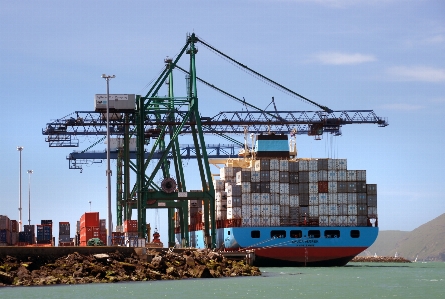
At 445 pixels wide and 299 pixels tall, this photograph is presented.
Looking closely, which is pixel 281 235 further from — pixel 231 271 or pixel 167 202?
pixel 231 271

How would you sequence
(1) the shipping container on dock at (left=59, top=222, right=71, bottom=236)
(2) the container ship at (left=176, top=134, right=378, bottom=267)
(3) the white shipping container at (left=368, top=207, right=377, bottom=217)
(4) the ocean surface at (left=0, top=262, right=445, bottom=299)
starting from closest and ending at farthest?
(4) the ocean surface at (left=0, top=262, right=445, bottom=299), (1) the shipping container on dock at (left=59, top=222, right=71, bottom=236), (2) the container ship at (left=176, top=134, right=378, bottom=267), (3) the white shipping container at (left=368, top=207, right=377, bottom=217)

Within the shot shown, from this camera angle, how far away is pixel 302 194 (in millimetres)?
87375

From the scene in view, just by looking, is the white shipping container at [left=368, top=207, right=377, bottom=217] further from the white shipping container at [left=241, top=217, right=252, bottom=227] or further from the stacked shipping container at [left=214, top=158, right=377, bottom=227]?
the white shipping container at [left=241, top=217, right=252, bottom=227]

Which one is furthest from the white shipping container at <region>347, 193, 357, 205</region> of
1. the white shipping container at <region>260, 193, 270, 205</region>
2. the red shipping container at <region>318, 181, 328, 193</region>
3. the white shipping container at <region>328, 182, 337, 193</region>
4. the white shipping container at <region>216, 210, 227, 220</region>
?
the white shipping container at <region>216, 210, 227, 220</region>

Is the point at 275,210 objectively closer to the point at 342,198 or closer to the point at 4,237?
the point at 342,198

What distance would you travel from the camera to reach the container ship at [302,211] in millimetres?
86562

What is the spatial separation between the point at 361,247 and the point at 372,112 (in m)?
12.1

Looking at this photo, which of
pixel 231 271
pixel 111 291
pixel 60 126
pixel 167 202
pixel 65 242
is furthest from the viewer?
pixel 167 202

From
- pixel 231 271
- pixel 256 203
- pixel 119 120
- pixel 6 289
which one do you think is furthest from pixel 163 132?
pixel 6 289

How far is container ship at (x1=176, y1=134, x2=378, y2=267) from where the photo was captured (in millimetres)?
86562

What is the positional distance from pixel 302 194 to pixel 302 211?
1.51 meters

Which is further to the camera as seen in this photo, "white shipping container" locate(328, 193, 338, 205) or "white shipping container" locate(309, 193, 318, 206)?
"white shipping container" locate(309, 193, 318, 206)

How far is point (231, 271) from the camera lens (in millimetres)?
63094

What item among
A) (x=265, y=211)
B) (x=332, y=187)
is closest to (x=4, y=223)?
(x=265, y=211)
